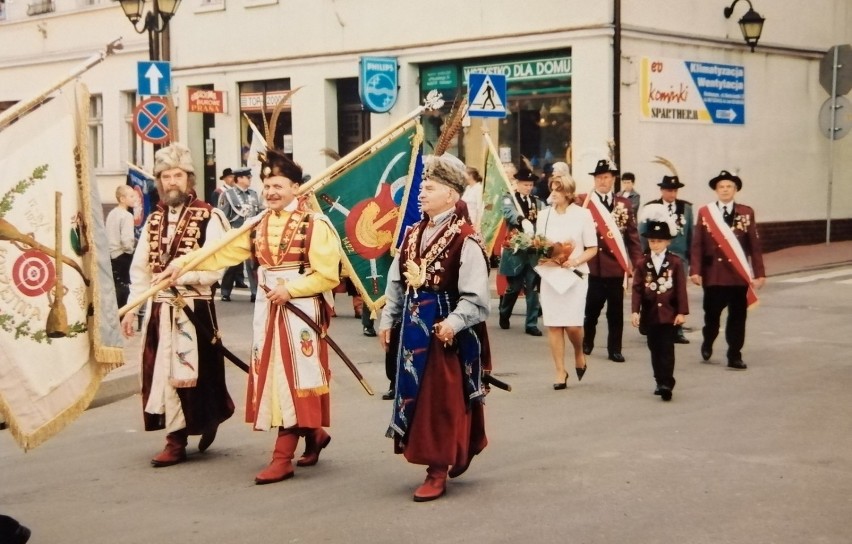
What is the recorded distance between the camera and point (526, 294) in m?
14.6

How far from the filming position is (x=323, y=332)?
764 centimetres

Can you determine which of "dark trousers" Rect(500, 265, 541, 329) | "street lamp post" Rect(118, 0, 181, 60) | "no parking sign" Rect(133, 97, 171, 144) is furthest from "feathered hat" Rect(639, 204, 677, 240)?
"street lamp post" Rect(118, 0, 181, 60)

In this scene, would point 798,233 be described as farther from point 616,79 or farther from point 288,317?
point 288,317

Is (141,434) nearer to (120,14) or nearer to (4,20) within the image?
(120,14)

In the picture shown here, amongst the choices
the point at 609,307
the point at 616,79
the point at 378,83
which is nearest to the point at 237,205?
the point at 378,83

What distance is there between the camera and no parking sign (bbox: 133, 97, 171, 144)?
19.3 meters

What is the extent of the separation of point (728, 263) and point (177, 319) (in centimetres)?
574

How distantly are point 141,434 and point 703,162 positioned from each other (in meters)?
16.1

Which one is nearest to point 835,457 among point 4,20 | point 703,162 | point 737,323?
point 737,323

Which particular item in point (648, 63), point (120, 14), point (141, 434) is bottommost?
point (141, 434)

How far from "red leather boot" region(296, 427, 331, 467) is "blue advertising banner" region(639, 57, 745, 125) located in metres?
15.4

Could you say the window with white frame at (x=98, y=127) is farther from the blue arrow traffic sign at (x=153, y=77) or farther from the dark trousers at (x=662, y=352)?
the dark trousers at (x=662, y=352)

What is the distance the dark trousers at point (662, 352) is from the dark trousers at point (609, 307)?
1.87 meters

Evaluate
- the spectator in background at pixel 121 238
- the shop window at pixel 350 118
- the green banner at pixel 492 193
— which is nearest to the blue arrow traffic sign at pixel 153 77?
the spectator in background at pixel 121 238
